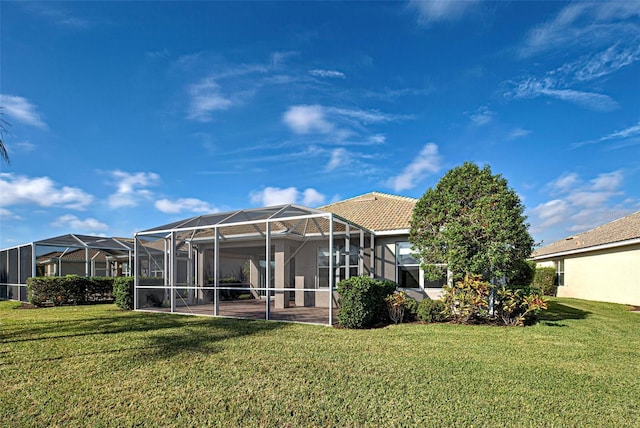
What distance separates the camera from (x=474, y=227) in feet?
33.0

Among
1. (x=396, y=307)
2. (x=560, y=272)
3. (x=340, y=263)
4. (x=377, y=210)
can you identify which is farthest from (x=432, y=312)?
(x=560, y=272)

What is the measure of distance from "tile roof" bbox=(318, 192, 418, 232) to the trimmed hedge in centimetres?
1210

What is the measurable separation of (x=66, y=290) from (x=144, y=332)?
11028mm

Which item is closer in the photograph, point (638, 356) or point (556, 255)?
point (638, 356)

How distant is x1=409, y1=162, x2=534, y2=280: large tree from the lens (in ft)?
32.3

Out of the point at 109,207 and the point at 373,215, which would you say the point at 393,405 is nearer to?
the point at 373,215

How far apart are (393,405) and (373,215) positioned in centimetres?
1143

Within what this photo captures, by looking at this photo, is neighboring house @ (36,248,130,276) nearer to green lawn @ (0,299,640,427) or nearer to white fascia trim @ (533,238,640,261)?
green lawn @ (0,299,640,427)

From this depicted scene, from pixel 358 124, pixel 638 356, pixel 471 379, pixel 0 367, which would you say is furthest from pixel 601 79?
pixel 0 367

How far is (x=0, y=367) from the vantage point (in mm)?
6148

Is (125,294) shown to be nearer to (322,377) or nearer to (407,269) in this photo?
(407,269)

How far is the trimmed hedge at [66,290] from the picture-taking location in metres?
16.6

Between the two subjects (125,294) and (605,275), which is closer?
(125,294)

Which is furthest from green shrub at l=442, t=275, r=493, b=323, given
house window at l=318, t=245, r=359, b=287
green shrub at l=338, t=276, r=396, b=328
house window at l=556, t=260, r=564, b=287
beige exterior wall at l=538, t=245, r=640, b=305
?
house window at l=556, t=260, r=564, b=287
